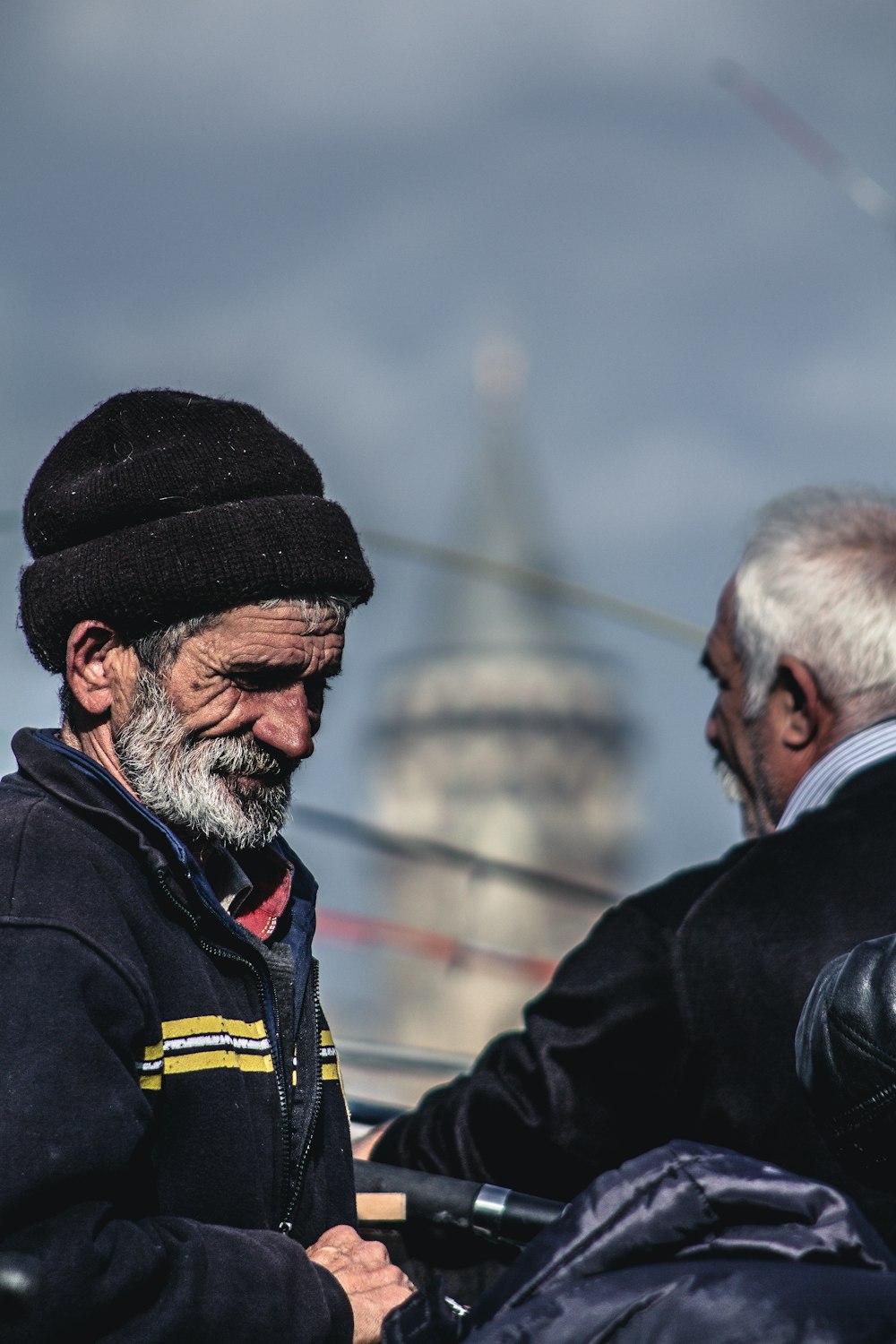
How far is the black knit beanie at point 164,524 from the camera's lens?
1969 mm

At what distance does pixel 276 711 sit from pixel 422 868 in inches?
113

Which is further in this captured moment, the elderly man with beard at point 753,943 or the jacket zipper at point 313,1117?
the elderly man with beard at point 753,943

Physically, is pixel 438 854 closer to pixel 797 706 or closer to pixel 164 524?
pixel 797 706

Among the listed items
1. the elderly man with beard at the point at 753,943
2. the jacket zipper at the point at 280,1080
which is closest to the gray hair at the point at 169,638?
the jacket zipper at the point at 280,1080

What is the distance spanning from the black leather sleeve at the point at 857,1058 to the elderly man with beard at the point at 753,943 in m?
1.23

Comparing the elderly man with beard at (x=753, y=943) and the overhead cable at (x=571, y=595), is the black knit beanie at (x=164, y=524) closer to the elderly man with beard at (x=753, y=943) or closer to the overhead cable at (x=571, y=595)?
the elderly man with beard at (x=753, y=943)

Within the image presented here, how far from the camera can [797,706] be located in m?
3.16

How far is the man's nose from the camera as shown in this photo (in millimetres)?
2070

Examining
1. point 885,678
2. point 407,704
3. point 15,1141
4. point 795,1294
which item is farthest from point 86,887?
point 407,704

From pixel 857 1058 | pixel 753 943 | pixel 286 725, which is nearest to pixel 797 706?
pixel 753 943

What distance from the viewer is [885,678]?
3.05 metres

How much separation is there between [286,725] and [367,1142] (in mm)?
1203

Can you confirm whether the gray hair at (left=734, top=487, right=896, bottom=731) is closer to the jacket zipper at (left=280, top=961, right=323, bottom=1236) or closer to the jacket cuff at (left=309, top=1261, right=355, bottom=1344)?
the jacket zipper at (left=280, top=961, right=323, bottom=1236)

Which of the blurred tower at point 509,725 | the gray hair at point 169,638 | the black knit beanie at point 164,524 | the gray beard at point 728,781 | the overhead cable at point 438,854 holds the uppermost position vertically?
the black knit beanie at point 164,524
